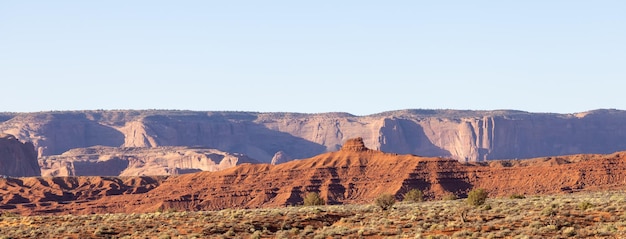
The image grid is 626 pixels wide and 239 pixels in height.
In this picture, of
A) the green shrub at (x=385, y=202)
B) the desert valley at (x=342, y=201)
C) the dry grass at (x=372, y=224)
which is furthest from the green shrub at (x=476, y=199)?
the green shrub at (x=385, y=202)

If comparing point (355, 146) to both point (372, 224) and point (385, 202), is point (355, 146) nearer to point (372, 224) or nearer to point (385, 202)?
point (385, 202)

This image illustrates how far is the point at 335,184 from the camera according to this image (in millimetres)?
130250

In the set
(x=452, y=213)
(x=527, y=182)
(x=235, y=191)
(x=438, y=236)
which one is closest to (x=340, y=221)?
(x=452, y=213)

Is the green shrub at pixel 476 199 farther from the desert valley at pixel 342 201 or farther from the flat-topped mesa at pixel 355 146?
the flat-topped mesa at pixel 355 146

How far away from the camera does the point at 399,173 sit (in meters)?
131

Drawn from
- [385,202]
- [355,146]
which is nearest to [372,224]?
[385,202]

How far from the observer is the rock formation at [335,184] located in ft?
398

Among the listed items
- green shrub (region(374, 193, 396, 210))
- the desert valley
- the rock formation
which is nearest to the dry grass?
the desert valley

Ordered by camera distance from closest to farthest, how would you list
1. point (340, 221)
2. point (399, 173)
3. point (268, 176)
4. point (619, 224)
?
point (619, 224), point (340, 221), point (399, 173), point (268, 176)

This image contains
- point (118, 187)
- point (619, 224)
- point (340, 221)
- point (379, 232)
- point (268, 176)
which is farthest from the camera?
point (118, 187)

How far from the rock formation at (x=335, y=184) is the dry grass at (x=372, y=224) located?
58.9 metres

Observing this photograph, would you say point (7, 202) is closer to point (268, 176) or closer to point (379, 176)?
point (268, 176)

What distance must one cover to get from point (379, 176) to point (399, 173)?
232cm

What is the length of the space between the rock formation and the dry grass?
193 ft
